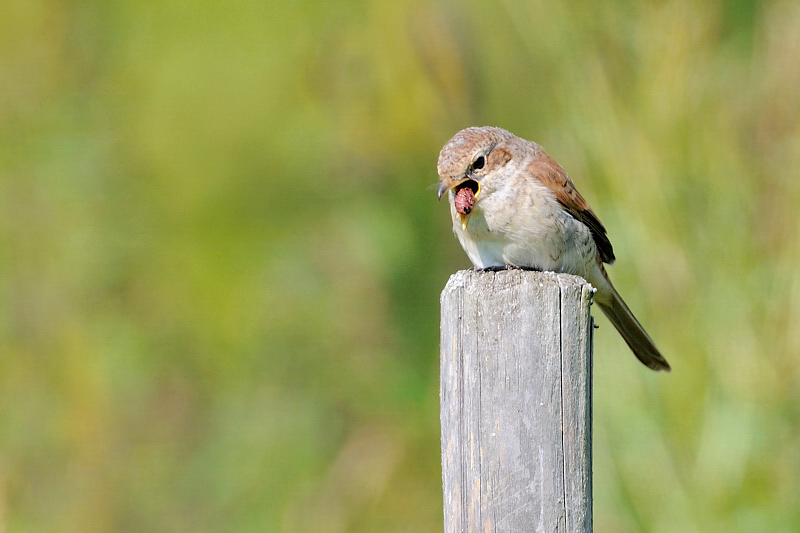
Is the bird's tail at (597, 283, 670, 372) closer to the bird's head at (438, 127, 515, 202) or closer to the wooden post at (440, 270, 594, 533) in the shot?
the bird's head at (438, 127, 515, 202)

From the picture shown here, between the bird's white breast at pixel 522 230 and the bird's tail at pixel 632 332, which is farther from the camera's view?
the bird's tail at pixel 632 332

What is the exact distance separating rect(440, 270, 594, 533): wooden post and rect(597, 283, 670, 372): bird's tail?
191 centimetres

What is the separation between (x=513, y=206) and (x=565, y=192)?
35cm

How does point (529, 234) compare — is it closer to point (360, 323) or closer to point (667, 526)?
point (667, 526)

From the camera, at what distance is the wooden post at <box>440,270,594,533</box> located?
2213 mm

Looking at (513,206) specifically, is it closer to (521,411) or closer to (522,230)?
(522,230)

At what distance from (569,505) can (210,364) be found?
4.34 meters

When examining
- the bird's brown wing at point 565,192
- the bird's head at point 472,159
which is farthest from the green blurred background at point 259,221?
the bird's head at point 472,159

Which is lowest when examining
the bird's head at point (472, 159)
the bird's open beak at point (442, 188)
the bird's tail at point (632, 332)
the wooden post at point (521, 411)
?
the wooden post at point (521, 411)

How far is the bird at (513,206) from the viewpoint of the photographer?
A: 11.9ft

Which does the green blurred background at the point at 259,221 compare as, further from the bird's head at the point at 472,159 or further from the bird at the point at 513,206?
the bird's head at the point at 472,159

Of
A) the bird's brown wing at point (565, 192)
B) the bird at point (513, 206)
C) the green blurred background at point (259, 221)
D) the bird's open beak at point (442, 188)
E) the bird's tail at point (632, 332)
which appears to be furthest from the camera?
the green blurred background at point (259, 221)

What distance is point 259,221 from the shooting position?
6.23 m

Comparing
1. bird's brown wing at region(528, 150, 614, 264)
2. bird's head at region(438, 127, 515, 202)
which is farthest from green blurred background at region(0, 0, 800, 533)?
bird's head at region(438, 127, 515, 202)
